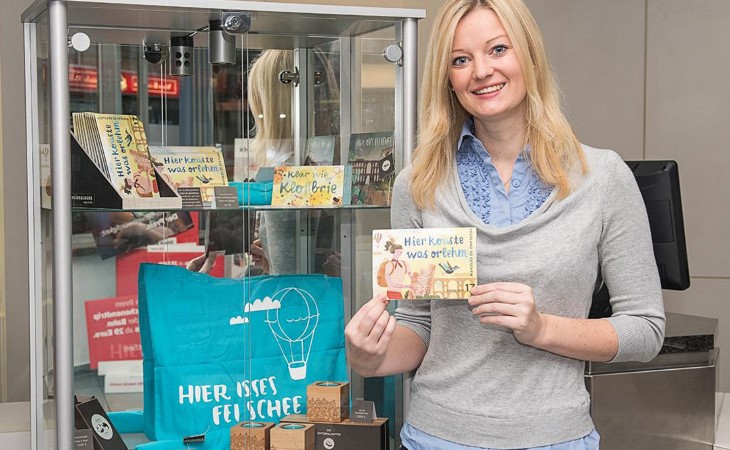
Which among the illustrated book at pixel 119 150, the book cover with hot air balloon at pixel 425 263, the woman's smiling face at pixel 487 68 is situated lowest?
the book cover with hot air balloon at pixel 425 263

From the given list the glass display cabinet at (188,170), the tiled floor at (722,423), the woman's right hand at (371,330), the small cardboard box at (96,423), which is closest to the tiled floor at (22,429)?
the tiled floor at (722,423)

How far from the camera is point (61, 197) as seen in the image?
90.4 inches

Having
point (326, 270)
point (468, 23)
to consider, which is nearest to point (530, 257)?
point (468, 23)

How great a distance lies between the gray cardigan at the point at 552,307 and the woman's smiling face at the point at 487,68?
0.20m

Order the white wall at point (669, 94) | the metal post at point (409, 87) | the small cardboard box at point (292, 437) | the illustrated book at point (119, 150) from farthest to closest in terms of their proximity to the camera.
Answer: the white wall at point (669, 94) → the metal post at point (409, 87) → the small cardboard box at point (292, 437) → the illustrated book at point (119, 150)

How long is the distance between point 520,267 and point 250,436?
1.20 meters

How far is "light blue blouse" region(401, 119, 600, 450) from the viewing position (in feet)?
5.74

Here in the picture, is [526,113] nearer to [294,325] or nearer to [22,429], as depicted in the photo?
[294,325]

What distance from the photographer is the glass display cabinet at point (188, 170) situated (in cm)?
237

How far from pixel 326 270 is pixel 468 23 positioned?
1124mm

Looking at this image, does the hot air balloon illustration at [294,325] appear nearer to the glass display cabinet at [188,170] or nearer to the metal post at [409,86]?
the glass display cabinet at [188,170]

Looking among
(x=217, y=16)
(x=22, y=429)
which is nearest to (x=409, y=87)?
(x=217, y=16)

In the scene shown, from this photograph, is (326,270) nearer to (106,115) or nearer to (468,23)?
(106,115)

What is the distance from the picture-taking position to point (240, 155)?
258cm
